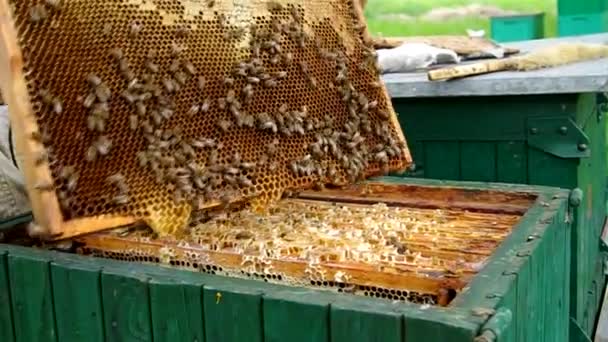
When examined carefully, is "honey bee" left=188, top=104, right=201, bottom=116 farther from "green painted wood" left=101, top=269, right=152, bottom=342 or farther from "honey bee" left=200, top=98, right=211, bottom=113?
"green painted wood" left=101, top=269, right=152, bottom=342

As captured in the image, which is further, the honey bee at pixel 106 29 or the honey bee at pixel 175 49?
the honey bee at pixel 175 49

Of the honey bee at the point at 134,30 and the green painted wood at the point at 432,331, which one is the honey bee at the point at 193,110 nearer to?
the honey bee at the point at 134,30

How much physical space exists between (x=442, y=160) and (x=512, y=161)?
335mm

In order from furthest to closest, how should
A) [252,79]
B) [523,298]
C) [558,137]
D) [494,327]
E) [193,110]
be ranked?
[558,137] < [252,79] < [193,110] < [523,298] < [494,327]

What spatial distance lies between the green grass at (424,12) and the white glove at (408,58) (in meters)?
7.71

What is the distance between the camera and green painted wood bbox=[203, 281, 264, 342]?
4.93 feet

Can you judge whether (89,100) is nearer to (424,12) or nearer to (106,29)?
(106,29)

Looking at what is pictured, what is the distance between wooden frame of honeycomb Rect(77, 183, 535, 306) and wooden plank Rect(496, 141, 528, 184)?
999 mm

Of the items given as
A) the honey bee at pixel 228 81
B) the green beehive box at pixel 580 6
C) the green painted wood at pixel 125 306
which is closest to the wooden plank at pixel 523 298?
the green painted wood at pixel 125 306

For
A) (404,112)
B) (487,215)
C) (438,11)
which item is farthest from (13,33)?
(438,11)

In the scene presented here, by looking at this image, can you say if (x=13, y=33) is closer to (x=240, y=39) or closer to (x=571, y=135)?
(x=240, y=39)

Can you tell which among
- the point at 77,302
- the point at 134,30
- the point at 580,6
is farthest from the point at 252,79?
the point at 580,6

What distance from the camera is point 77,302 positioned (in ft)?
5.73

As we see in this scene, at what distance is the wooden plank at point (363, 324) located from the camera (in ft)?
4.50
